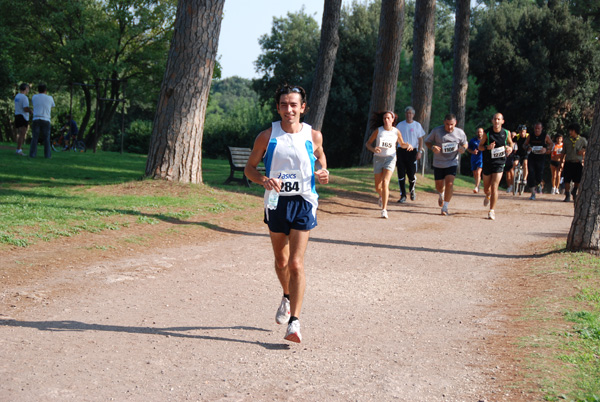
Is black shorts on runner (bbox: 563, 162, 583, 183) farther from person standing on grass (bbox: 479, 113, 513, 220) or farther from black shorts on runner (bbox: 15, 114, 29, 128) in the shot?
black shorts on runner (bbox: 15, 114, 29, 128)

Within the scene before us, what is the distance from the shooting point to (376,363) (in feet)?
15.9

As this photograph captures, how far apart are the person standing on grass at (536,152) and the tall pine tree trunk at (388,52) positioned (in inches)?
184

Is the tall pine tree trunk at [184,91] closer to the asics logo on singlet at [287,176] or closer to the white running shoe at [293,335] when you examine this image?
the asics logo on singlet at [287,176]

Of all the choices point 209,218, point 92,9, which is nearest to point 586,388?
point 209,218

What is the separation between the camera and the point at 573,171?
18109mm

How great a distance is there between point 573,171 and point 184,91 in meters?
11.0

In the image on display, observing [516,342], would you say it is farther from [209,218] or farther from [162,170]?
[162,170]

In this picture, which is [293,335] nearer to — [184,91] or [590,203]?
[590,203]

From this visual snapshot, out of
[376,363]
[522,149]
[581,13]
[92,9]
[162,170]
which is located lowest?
[376,363]

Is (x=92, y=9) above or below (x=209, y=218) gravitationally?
above

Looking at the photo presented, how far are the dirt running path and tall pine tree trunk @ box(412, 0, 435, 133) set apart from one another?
42.8ft

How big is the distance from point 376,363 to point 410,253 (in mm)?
5028

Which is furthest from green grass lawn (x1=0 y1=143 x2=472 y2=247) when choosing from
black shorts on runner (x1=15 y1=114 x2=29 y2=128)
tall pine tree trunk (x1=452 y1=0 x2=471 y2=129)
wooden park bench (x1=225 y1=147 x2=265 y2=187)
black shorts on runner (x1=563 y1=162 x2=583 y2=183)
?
tall pine tree trunk (x1=452 y1=0 x2=471 y2=129)

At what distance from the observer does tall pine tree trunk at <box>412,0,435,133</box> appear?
876 inches
